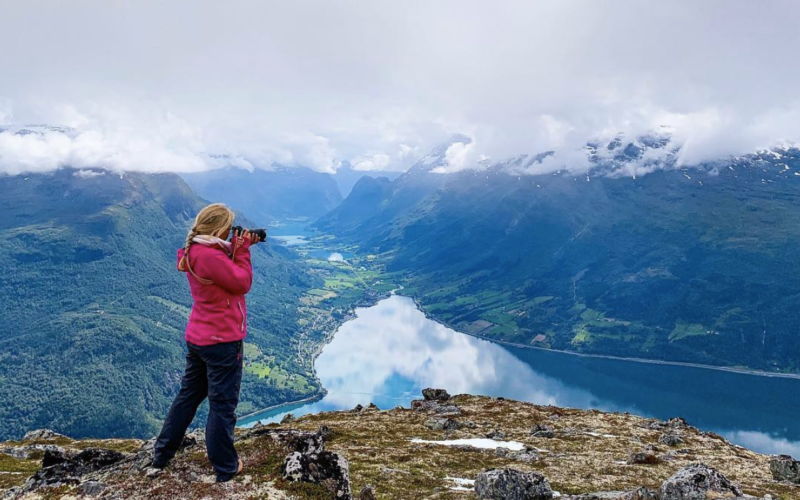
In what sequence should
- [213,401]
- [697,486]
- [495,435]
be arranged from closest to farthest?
[213,401], [697,486], [495,435]

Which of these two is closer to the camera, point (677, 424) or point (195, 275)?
point (195, 275)

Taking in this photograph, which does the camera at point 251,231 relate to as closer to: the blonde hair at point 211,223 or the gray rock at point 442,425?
the blonde hair at point 211,223

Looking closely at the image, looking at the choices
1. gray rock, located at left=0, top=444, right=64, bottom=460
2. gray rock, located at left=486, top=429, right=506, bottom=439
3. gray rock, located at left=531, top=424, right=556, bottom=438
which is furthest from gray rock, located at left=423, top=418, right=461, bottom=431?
gray rock, located at left=0, top=444, right=64, bottom=460

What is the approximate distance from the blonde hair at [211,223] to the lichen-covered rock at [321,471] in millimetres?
5209

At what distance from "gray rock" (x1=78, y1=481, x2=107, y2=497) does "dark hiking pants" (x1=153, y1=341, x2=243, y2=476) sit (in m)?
1.04

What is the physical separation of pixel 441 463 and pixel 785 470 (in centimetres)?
1595

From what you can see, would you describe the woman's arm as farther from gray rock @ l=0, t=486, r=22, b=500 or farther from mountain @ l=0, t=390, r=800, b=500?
gray rock @ l=0, t=486, r=22, b=500

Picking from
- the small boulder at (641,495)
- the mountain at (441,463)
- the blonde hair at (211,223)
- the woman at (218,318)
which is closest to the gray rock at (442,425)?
the mountain at (441,463)

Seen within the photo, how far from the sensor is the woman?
8730 mm

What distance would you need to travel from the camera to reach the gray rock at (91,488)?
908 centimetres

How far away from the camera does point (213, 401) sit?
889 centimetres

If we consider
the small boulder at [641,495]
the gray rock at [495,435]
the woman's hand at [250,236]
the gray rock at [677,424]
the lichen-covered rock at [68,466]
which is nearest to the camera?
the woman's hand at [250,236]

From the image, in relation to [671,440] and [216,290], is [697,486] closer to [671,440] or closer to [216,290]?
Result: [216,290]

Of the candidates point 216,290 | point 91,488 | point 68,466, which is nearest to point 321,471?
point 216,290
